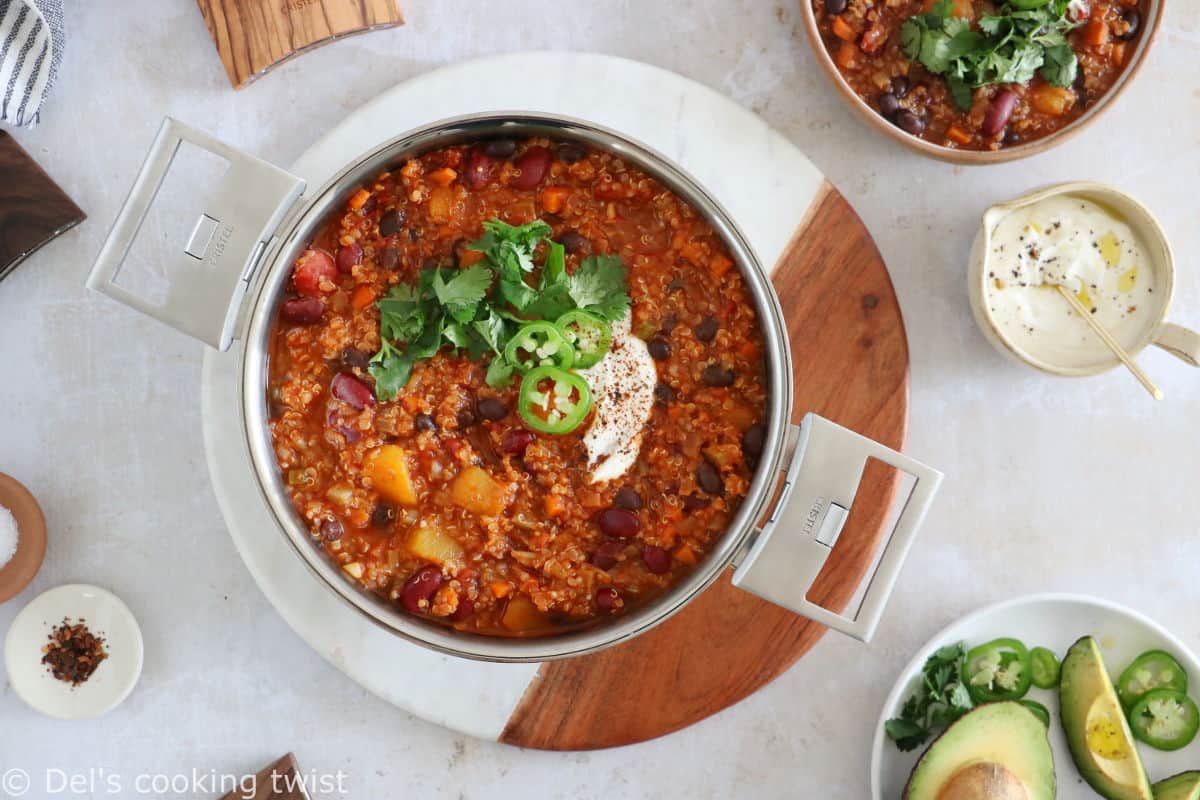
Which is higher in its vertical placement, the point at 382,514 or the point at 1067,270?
the point at 1067,270

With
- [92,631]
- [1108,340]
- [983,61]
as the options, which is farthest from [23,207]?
[1108,340]

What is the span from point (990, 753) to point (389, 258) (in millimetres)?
2365

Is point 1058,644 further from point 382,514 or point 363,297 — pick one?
point 363,297

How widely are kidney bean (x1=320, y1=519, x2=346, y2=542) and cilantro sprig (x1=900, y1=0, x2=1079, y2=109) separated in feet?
7.53

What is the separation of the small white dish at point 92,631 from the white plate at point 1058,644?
2457 millimetres

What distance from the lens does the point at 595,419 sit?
3.03 meters

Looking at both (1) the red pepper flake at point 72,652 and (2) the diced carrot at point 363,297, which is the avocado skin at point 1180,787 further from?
(1) the red pepper flake at point 72,652

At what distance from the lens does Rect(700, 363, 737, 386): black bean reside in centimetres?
295

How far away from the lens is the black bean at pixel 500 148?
9.73 ft

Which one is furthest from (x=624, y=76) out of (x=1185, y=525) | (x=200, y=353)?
(x=1185, y=525)

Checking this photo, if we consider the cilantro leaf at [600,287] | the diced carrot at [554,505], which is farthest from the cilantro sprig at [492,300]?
the diced carrot at [554,505]

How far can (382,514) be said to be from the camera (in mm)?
2990

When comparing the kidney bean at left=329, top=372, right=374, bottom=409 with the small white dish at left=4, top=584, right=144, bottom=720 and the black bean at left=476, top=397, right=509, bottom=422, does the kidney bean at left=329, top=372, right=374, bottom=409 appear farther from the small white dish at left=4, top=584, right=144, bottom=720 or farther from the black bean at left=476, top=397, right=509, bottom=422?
the small white dish at left=4, top=584, right=144, bottom=720

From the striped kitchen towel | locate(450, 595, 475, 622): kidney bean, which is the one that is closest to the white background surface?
the striped kitchen towel
